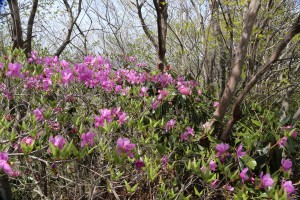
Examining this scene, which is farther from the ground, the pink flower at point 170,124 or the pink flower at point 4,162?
the pink flower at point 4,162

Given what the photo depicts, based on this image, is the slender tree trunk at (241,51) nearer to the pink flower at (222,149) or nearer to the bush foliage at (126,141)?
the bush foliage at (126,141)

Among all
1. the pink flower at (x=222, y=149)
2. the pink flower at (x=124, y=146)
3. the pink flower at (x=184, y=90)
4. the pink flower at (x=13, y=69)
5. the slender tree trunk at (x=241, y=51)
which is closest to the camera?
the pink flower at (x=124, y=146)

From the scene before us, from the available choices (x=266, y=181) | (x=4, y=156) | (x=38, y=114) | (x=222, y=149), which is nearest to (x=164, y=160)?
(x=222, y=149)

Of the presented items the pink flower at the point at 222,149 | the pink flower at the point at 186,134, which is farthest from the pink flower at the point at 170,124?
the pink flower at the point at 222,149

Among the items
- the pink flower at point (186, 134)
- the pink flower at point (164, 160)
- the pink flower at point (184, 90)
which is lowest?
the pink flower at point (164, 160)

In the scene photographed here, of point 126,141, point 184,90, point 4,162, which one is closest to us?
point 4,162

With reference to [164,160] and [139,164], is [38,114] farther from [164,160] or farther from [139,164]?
[164,160]

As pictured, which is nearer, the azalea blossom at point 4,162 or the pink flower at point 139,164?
the azalea blossom at point 4,162

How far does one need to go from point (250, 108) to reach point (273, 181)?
1.74m

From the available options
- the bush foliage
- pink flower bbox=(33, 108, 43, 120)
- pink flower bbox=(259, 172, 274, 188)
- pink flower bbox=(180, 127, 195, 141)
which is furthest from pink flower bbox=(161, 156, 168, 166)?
pink flower bbox=(33, 108, 43, 120)

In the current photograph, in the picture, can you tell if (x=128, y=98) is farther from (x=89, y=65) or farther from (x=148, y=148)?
(x=148, y=148)

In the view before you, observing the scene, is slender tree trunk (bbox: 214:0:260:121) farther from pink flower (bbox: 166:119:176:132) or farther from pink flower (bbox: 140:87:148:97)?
pink flower (bbox: 140:87:148:97)

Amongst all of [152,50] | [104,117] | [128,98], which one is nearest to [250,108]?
[128,98]

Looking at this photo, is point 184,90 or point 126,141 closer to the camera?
point 126,141
